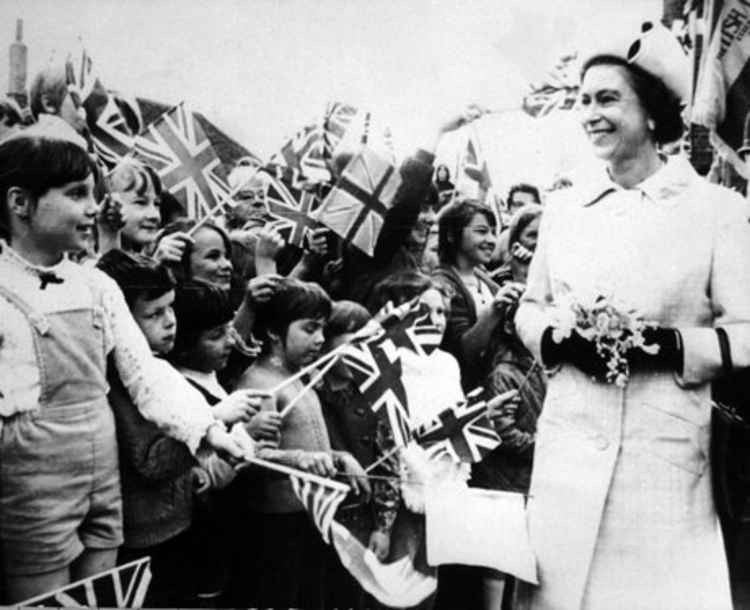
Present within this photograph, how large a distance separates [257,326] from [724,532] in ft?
7.63

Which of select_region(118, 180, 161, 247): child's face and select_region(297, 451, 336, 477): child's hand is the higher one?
select_region(118, 180, 161, 247): child's face

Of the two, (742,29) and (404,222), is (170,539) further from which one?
(742,29)

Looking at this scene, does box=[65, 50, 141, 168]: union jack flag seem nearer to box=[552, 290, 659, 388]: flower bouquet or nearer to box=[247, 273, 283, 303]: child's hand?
box=[247, 273, 283, 303]: child's hand

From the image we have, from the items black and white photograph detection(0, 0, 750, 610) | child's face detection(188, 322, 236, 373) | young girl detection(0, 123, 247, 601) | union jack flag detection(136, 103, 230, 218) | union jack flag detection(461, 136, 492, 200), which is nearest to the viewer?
young girl detection(0, 123, 247, 601)

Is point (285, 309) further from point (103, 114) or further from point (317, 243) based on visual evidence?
point (103, 114)

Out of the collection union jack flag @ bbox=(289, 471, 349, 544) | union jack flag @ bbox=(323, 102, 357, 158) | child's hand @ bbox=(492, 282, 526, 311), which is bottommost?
union jack flag @ bbox=(289, 471, 349, 544)

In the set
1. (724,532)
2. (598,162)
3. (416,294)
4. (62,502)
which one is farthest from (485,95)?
(62,502)

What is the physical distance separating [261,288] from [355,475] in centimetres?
96

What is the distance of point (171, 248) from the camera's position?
442 centimetres

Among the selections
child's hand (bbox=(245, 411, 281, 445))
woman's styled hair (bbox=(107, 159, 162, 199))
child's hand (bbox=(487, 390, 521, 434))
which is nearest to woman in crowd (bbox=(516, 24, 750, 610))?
Answer: child's hand (bbox=(487, 390, 521, 434))

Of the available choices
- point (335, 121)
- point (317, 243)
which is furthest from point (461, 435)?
point (335, 121)

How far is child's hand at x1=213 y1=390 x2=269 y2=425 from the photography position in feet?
14.3

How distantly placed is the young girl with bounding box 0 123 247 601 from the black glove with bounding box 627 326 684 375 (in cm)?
182

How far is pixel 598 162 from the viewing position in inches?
178
